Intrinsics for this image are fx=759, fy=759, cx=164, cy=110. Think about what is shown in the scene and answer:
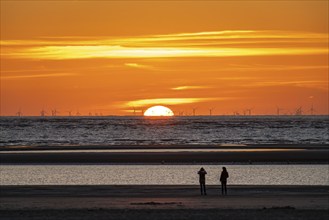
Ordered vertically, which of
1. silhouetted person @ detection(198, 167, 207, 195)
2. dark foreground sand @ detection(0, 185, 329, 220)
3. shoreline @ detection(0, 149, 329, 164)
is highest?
shoreline @ detection(0, 149, 329, 164)

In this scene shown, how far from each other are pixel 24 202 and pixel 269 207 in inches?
545

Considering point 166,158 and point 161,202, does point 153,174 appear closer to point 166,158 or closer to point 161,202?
point 166,158

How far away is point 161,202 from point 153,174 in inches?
1015

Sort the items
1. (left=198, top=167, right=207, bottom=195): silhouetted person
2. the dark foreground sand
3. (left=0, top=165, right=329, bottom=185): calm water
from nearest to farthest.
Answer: the dark foreground sand, (left=198, top=167, right=207, bottom=195): silhouetted person, (left=0, top=165, right=329, bottom=185): calm water

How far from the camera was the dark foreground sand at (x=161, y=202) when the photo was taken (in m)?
36.5

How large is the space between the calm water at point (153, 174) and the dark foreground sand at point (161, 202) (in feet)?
27.0

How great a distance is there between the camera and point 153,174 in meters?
68.5

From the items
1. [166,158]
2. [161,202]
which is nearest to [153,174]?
[166,158]

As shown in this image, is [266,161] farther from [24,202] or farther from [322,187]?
[24,202]

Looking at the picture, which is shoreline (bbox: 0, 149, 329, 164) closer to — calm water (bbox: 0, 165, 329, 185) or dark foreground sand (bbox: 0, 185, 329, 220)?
calm water (bbox: 0, 165, 329, 185)

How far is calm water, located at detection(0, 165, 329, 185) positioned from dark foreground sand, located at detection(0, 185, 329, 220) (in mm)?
8235

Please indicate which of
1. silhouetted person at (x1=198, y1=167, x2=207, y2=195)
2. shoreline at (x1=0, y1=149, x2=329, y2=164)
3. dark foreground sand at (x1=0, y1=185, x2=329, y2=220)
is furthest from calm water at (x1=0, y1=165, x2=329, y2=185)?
silhouetted person at (x1=198, y1=167, x2=207, y2=195)

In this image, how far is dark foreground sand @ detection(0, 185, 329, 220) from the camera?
36.5 m

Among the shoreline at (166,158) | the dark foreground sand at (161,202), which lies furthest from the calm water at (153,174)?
the dark foreground sand at (161,202)
